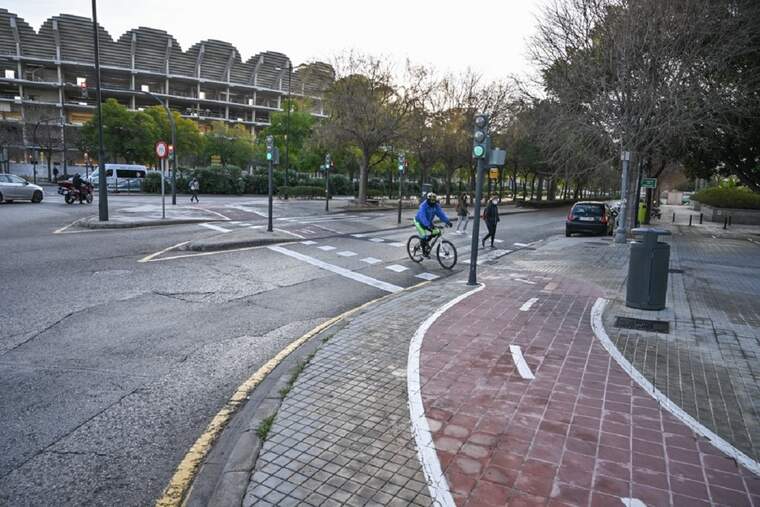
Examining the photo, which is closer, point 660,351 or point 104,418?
point 104,418

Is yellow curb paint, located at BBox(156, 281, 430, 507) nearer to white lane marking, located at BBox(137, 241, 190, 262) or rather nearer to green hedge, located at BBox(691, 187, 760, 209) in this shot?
white lane marking, located at BBox(137, 241, 190, 262)

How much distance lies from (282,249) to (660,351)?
35.2 ft

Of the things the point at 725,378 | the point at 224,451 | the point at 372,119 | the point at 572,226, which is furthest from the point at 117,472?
the point at 372,119

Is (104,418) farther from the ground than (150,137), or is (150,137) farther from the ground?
(150,137)

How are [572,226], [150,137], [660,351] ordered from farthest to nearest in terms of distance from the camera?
[150,137], [572,226], [660,351]

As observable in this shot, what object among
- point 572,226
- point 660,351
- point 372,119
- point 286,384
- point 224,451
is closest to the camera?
point 224,451

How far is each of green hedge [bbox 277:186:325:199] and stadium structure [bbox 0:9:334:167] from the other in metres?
24.2

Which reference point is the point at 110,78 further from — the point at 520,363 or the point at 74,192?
the point at 520,363

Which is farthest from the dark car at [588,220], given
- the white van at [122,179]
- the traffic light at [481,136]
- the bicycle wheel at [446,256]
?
the white van at [122,179]

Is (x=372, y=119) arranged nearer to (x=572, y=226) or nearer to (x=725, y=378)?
(x=572, y=226)

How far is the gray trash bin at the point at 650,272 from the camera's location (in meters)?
8.31

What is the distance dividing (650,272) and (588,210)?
1571 cm

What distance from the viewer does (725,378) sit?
538 cm

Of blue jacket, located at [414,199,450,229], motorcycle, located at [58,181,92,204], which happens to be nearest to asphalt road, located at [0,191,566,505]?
blue jacket, located at [414,199,450,229]
